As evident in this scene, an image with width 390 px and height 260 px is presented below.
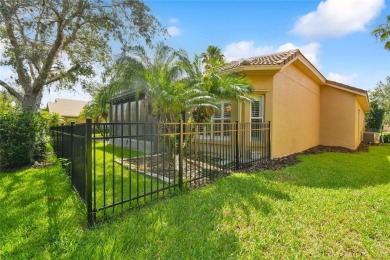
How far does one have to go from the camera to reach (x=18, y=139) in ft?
26.5

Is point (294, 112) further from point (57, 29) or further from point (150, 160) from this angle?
point (57, 29)

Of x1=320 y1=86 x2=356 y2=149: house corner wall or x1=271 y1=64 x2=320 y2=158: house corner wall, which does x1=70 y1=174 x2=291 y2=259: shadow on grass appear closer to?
x1=271 y1=64 x2=320 y2=158: house corner wall

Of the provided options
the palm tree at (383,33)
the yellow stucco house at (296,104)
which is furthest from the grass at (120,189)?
the palm tree at (383,33)

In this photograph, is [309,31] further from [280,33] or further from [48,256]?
[48,256]

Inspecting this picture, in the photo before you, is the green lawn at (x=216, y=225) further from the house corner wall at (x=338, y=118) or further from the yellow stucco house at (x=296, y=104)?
the house corner wall at (x=338, y=118)

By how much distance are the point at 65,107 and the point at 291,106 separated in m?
42.7

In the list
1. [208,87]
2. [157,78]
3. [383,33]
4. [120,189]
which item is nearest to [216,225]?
[120,189]

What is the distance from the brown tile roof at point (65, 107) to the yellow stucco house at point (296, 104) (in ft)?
127

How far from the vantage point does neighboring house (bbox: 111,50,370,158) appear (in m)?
9.51

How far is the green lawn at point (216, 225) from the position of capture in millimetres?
2926

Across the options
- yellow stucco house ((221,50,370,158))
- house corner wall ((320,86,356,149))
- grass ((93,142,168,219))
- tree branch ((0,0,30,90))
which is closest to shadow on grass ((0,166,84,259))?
grass ((93,142,168,219))

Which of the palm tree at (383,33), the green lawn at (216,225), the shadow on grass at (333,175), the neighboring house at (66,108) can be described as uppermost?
the palm tree at (383,33)

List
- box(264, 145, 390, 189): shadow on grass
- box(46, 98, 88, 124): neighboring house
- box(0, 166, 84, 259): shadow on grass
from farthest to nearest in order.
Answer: box(46, 98, 88, 124): neighboring house → box(264, 145, 390, 189): shadow on grass → box(0, 166, 84, 259): shadow on grass

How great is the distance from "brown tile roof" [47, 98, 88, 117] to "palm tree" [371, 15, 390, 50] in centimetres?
4317
